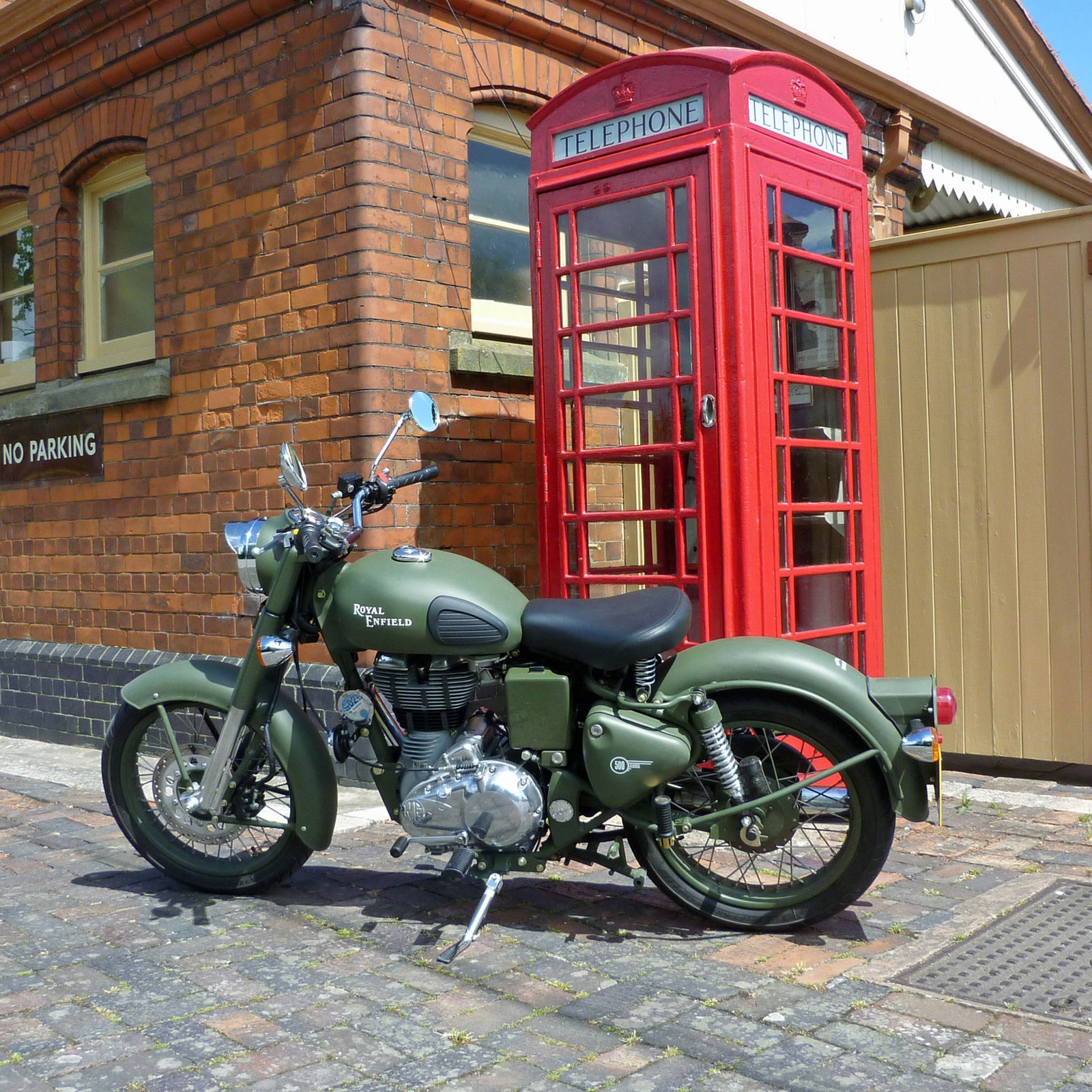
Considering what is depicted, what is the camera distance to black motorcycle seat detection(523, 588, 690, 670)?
3527 millimetres

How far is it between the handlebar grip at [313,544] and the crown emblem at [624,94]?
233 cm

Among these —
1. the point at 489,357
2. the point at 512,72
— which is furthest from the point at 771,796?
the point at 512,72

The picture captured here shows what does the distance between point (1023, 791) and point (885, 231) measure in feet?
15.9

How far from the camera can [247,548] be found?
154 inches

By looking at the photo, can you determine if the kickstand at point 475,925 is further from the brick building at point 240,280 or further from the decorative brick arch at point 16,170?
the decorative brick arch at point 16,170

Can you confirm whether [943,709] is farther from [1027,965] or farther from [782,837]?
[1027,965]

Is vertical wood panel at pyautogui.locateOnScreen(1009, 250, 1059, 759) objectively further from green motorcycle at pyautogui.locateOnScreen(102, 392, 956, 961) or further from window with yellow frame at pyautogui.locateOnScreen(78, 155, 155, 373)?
window with yellow frame at pyautogui.locateOnScreen(78, 155, 155, 373)

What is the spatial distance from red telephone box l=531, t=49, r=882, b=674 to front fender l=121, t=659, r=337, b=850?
154cm

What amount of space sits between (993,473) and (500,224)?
9.17ft

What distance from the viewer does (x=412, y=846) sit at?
471cm

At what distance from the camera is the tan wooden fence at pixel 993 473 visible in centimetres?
551

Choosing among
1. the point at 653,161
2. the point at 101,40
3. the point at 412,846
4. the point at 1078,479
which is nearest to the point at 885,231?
the point at 1078,479

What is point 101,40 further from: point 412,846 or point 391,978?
point 391,978

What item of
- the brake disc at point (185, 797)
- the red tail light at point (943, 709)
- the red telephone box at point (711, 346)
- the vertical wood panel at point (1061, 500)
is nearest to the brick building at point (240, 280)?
the red telephone box at point (711, 346)
